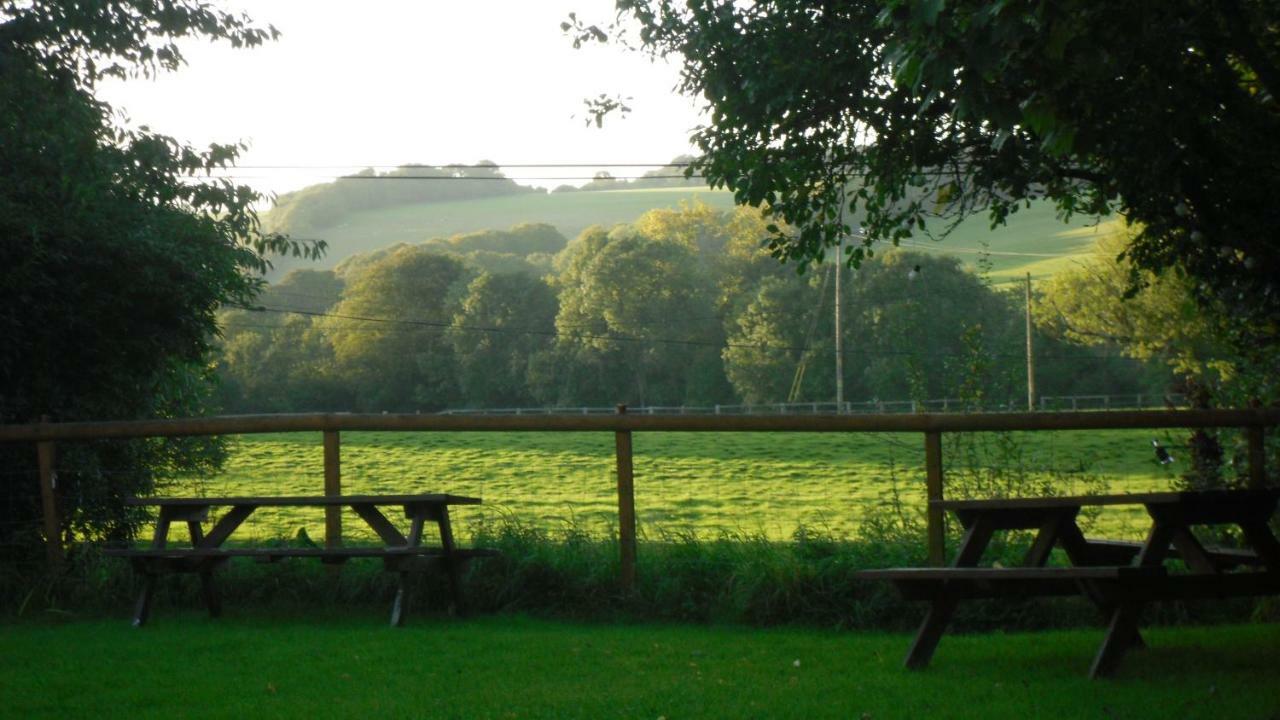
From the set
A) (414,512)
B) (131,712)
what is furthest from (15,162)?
(131,712)

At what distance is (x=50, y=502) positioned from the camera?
8.69 meters

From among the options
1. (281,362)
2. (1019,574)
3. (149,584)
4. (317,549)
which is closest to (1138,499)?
(1019,574)

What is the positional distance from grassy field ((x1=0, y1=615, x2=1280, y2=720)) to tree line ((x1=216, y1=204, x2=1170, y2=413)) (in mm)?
45069

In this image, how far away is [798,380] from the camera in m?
57.8

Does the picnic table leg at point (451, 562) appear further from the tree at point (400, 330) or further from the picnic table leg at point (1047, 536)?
the tree at point (400, 330)

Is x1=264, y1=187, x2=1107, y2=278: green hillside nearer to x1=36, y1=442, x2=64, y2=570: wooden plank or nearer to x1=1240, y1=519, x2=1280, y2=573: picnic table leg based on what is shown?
x1=36, y1=442, x2=64, y2=570: wooden plank

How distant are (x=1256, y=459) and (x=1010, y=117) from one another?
3.40 m

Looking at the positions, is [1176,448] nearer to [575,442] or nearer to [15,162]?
[575,442]

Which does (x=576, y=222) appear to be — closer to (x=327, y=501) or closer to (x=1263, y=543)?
(x=327, y=501)

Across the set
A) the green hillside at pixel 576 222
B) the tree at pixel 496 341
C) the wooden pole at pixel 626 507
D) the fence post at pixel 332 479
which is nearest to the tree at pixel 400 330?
the tree at pixel 496 341

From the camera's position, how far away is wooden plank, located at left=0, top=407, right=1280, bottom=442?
7.13 metres

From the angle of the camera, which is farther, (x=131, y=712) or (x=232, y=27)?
(x=232, y=27)

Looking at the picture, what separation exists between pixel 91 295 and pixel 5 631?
4.69 m

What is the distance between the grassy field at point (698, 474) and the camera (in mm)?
7793
